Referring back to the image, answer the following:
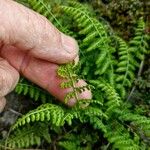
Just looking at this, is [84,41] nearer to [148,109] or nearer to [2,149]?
[148,109]

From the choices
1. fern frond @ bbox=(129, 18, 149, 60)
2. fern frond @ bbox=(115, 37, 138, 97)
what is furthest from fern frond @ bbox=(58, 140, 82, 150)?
fern frond @ bbox=(129, 18, 149, 60)

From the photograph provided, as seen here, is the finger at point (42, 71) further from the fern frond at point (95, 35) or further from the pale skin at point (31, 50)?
the fern frond at point (95, 35)

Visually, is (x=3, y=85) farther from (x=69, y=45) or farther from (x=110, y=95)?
(x=110, y=95)

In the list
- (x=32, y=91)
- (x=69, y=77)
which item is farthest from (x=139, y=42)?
(x=32, y=91)

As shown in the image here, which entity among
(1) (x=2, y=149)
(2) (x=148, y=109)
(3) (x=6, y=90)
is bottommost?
(1) (x=2, y=149)

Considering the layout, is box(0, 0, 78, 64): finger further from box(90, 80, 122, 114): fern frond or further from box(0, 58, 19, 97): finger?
box(90, 80, 122, 114): fern frond

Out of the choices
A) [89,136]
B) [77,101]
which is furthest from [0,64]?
[89,136]
